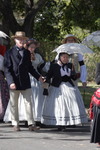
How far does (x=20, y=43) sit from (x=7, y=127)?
1.76 metres

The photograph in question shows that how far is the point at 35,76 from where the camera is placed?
11.0 metres

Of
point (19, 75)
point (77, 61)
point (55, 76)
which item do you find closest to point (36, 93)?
point (55, 76)

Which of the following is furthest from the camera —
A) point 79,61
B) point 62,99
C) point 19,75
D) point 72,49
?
point 79,61

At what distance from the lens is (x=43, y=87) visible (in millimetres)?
11141

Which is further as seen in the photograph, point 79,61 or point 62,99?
point 79,61

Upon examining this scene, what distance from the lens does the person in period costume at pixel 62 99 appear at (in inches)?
423

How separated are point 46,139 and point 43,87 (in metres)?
1.59

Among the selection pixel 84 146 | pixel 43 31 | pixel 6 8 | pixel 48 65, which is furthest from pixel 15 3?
pixel 84 146

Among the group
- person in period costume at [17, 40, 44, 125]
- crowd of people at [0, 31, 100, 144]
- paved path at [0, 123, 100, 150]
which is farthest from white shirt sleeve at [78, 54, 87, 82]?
paved path at [0, 123, 100, 150]

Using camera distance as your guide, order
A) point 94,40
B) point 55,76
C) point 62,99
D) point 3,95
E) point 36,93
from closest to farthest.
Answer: point 62,99, point 55,76, point 36,93, point 3,95, point 94,40

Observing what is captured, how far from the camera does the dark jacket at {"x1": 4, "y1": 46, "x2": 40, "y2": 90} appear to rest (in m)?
10.7

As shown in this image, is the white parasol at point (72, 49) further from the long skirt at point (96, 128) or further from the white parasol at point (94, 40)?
the long skirt at point (96, 128)

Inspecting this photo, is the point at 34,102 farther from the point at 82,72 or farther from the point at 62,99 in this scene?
the point at 82,72

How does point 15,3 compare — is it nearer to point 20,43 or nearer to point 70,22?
point 70,22
